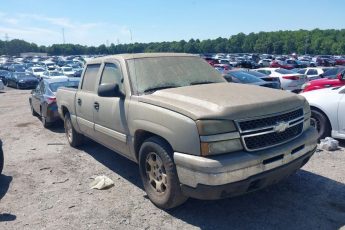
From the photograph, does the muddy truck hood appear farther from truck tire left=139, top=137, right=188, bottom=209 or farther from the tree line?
the tree line

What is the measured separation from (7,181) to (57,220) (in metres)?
1.89

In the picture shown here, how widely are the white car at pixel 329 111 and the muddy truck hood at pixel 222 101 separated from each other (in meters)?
2.57

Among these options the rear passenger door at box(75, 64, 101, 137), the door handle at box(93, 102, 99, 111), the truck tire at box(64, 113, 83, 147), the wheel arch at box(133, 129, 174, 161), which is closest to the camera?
the wheel arch at box(133, 129, 174, 161)

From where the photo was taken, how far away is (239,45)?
137 meters

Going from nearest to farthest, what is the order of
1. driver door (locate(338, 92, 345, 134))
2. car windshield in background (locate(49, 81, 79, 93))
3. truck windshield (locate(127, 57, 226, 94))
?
truck windshield (locate(127, 57, 226, 94)) → driver door (locate(338, 92, 345, 134)) → car windshield in background (locate(49, 81, 79, 93))

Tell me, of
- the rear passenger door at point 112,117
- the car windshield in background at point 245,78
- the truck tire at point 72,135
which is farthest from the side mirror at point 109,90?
the car windshield in background at point 245,78

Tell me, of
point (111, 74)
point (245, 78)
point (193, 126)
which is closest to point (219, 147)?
point (193, 126)

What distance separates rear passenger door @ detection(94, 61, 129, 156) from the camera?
4590mm

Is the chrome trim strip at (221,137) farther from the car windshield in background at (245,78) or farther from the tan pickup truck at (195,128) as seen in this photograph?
the car windshield in background at (245,78)

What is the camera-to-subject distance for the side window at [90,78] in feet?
18.3

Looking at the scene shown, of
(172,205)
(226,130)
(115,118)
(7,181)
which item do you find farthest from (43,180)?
(226,130)

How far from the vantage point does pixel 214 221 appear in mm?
3787

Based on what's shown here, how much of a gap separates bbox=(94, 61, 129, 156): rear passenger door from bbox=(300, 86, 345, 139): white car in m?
4.00

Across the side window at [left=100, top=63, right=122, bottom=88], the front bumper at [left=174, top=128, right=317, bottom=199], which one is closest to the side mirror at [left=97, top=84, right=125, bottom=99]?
the side window at [left=100, top=63, right=122, bottom=88]
